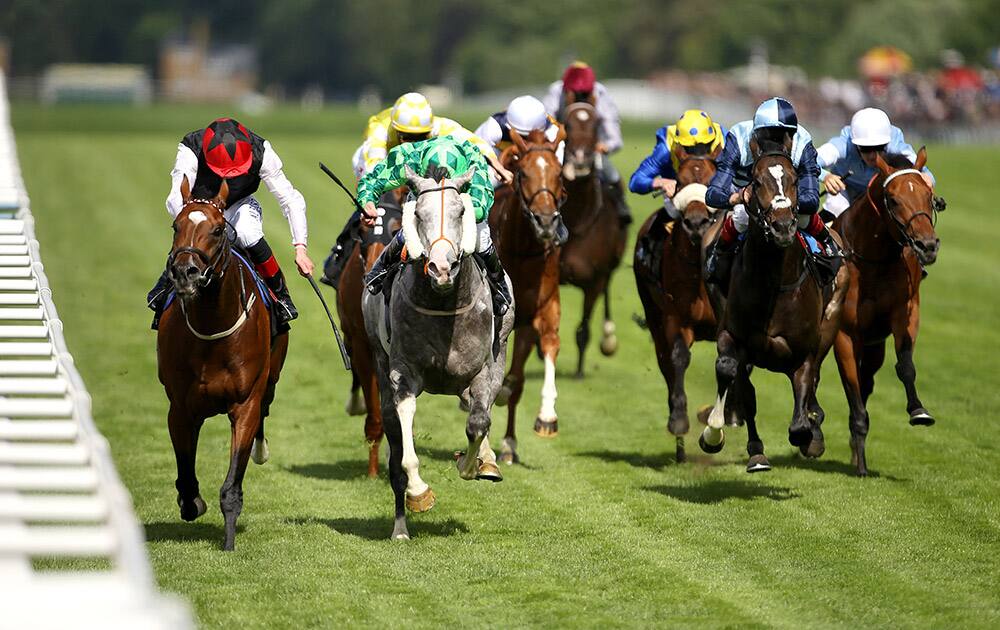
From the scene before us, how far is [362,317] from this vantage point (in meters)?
11.2

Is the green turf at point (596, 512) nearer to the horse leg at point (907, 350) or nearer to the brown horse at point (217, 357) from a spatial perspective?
the brown horse at point (217, 357)

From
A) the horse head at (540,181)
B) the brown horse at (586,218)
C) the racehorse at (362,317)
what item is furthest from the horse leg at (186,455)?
the brown horse at (586,218)

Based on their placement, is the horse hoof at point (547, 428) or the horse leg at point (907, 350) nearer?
the horse leg at point (907, 350)

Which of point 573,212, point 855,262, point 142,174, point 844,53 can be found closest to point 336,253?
point 573,212

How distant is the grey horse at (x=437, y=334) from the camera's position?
903 centimetres

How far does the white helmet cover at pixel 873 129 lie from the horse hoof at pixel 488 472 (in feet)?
13.5

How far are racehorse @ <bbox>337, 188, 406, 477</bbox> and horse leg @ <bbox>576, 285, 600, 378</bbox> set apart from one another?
12.3ft

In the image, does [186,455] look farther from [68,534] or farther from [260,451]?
[68,534]

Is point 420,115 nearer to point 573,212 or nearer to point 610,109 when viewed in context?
point 573,212

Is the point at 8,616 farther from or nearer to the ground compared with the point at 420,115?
nearer to the ground

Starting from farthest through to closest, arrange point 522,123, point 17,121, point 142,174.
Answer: point 17,121
point 142,174
point 522,123

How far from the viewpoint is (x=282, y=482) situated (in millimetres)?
11727

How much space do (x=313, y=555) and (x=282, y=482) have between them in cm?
247

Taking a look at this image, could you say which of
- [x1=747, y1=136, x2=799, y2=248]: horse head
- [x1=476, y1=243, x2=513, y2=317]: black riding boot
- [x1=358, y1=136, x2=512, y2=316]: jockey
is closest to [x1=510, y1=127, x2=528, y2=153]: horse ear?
[x1=358, y1=136, x2=512, y2=316]: jockey
